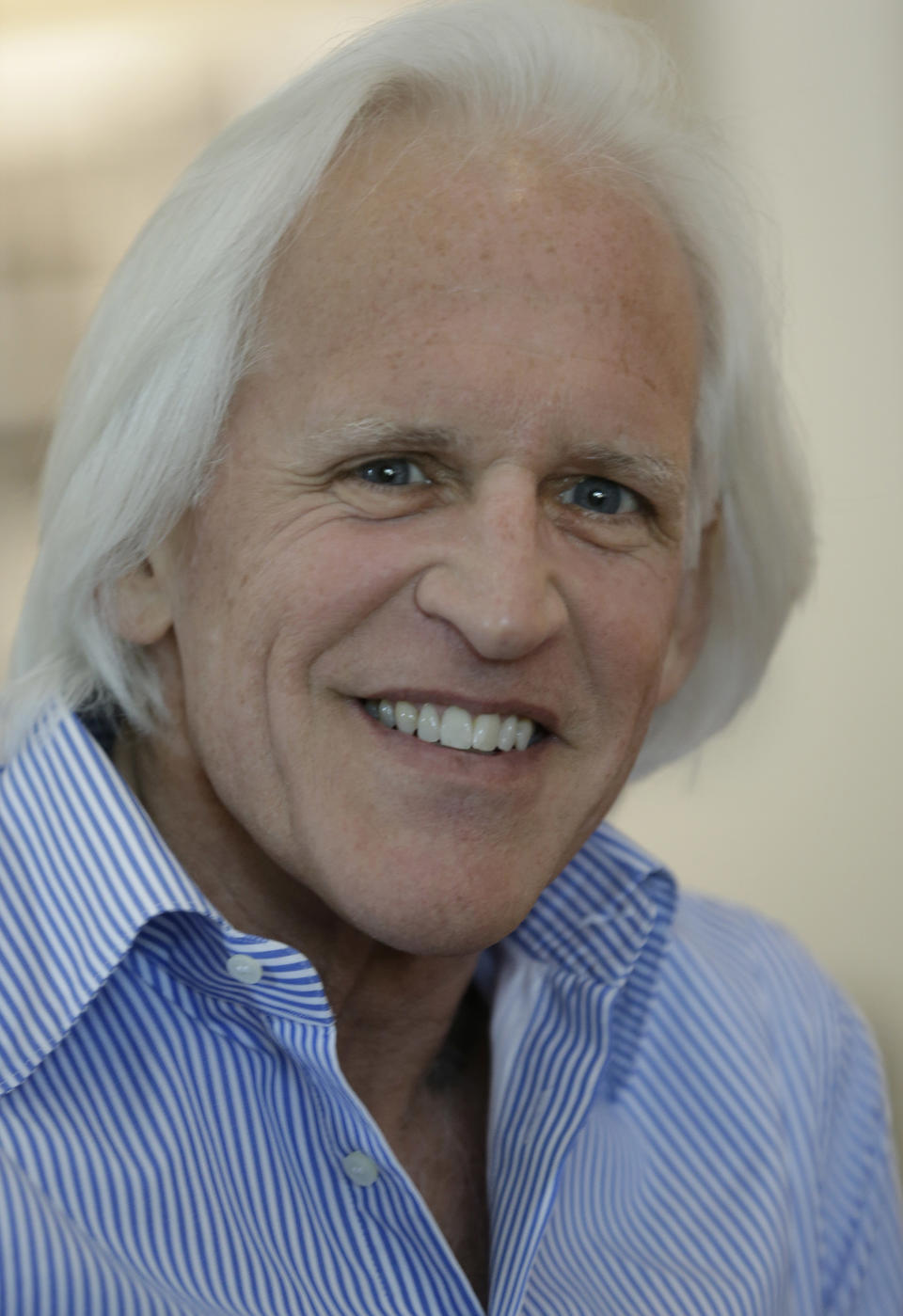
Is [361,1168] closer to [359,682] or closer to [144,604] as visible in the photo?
[359,682]

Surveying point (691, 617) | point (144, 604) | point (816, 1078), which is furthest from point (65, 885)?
point (816, 1078)

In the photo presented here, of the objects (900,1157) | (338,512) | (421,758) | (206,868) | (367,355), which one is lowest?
(900,1157)

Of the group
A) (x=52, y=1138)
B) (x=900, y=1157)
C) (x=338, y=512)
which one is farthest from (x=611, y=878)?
(x=900, y=1157)

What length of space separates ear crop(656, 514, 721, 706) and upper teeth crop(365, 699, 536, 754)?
0.37 metres

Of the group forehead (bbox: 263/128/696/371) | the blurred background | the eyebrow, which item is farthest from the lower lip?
the blurred background

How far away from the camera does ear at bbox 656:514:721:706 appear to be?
1.54 metres

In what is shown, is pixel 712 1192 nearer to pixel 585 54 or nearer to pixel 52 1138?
pixel 52 1138

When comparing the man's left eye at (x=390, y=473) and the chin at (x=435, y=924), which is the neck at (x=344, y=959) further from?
the man's left eye at (x=390, y=473)

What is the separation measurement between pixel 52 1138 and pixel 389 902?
315 mm

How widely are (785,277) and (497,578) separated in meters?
1.91

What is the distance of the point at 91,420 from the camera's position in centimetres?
128

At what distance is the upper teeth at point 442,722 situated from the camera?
1.19 meters

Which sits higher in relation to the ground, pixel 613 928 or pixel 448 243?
pixel 448 243

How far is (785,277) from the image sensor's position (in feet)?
9.15
